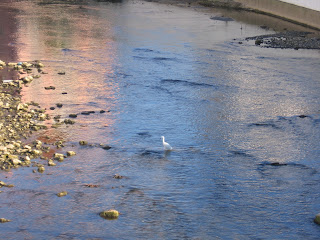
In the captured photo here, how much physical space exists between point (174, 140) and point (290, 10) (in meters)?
17.6

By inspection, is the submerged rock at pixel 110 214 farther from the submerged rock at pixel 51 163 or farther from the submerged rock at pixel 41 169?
the submerged rock at pixel 51 163

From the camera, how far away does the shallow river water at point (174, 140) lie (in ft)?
27.3

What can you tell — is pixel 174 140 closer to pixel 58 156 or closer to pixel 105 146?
pixel 105 146

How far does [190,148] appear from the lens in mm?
11055

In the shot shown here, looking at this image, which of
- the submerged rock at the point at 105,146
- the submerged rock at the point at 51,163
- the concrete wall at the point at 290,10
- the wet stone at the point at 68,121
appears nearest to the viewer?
the submerged rock at the point at 51,163

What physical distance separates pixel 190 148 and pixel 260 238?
135 inches

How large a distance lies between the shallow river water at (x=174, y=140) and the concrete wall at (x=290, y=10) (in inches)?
192

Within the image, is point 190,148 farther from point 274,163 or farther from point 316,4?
point 316,4

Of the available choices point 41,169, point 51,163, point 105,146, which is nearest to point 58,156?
point 51,163

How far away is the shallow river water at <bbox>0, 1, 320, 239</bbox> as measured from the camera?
328 inches

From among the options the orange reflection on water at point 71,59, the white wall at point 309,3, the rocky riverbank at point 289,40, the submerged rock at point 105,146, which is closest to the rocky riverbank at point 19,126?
the orange reflection on water at point 71,59

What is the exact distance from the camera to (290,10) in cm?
2692

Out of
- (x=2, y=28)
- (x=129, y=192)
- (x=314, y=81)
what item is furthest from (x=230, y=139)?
(x=2, y=28)

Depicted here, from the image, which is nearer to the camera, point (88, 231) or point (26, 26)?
point (88, 231)
